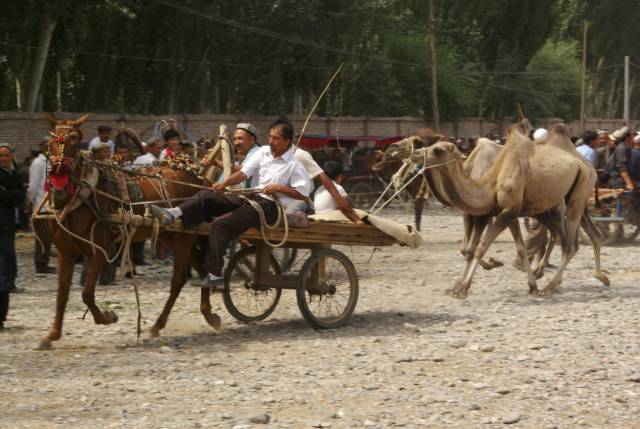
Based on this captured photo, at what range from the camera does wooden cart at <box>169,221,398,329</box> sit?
1094 cm

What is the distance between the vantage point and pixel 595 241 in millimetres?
15484

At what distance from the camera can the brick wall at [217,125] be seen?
31.1 m

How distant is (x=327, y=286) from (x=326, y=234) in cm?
52

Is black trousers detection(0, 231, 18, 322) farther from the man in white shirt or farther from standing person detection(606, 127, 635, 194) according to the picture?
standing person detection(606, 127, 635, 194)

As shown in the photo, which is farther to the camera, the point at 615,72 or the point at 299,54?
the point at 615,72

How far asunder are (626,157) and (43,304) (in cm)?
1137

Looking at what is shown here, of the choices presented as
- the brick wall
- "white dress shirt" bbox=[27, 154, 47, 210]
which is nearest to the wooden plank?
"white dress shirt" bbox=[27, 154, 47, 210]

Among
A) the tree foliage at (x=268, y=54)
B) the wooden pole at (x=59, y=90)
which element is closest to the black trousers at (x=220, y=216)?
the tree foliage at (x=268, y=54)

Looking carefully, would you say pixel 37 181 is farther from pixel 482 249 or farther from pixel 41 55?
pixel 41 55

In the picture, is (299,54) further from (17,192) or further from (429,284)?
(17,192)

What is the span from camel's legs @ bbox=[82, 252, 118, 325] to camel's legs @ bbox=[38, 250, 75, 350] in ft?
0.55

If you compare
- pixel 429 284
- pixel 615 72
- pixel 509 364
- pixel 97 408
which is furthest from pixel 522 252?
pixel 615 72

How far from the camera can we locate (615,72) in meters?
67.5

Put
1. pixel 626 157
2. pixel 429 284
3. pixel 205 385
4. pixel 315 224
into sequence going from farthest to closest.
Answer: pixel 626 157 < pixel 429 284 < pixel 315 224 < pixel 205 385
